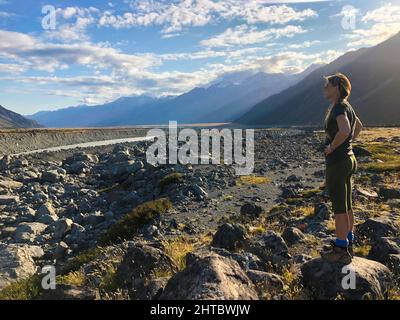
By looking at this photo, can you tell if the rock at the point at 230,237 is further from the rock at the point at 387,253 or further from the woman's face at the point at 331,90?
the woman's face at the point at 331,90

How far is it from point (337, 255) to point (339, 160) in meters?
1.77

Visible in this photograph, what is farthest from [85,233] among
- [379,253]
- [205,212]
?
[379,253]

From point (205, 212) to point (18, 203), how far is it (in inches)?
718

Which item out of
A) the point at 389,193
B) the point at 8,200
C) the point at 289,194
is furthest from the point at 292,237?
the point at 8,200

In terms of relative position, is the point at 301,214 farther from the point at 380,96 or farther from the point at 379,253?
the point at 380,96

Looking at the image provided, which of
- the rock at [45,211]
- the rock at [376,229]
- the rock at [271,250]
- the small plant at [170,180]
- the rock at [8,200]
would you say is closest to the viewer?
the rock at [271,250]

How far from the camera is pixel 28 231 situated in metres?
22.6

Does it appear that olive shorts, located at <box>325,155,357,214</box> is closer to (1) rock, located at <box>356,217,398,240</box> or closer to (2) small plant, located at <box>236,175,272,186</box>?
(1) rock, located at <box>356,217,398,240</box>

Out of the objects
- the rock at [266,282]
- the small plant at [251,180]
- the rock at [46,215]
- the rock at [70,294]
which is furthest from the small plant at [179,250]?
the small plant at [251,180]

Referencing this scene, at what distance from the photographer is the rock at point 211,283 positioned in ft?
19.9

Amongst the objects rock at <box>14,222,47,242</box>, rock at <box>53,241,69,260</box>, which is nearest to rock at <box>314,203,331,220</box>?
rock at <box>53,241,69,260</box>

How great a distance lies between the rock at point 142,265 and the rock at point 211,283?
2.06 metres

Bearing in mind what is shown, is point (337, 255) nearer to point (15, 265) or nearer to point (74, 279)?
point (74, 279)

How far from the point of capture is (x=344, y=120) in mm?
7539
